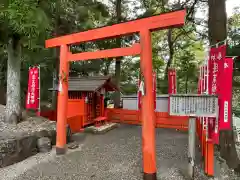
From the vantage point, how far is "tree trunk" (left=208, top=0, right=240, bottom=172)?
620cm

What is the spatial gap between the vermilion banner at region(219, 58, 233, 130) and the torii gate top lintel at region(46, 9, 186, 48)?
4.57 feet

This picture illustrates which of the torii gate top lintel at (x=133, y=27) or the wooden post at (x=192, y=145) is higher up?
the torii gate top lintel at (x=133, y=27)

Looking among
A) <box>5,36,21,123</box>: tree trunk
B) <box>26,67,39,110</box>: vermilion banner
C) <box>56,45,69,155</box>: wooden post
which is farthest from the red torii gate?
<box>26,67,39,110</box>: vermilion banner

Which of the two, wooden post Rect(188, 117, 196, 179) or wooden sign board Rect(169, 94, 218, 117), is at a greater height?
wooden sign board Rect(169, 94, 218, 117)

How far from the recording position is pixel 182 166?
5855mm

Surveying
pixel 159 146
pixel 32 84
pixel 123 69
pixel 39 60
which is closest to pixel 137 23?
pixel 159 146

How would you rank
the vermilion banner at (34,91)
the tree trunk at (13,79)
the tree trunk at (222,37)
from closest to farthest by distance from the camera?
the tree trunk at (222,37) → the tree trunk at (13,79) → the vermilion banner at (34,91)

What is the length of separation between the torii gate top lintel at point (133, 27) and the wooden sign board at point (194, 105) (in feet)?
5.25

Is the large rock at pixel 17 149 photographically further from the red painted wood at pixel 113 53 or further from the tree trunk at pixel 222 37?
the tree trunk at pixel 222 37

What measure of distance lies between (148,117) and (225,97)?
66.7 inches

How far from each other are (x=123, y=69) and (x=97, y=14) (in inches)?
404

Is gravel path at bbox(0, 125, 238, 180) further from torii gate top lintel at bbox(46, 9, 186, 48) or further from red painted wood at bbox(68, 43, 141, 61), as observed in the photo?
torii gate top lintel at bbox(46, 9, 186, 48)

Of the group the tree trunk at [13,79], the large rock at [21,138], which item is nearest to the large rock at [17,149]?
the large rock at [21,138]

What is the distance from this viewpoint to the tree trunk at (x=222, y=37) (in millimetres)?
6195
